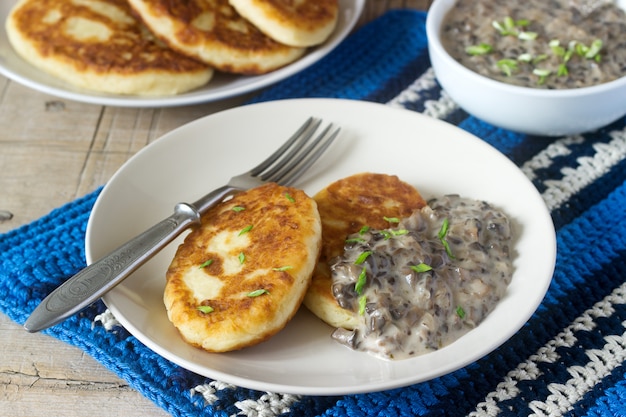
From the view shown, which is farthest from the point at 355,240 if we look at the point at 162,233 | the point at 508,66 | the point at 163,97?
the point at 163,97

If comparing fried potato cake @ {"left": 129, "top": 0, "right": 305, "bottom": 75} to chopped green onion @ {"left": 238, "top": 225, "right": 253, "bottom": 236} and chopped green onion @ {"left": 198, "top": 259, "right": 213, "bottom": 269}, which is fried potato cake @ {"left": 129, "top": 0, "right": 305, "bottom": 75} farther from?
chopped green onion @ {"left": 198, "top": 259, "right": 213, "bottom": 269}

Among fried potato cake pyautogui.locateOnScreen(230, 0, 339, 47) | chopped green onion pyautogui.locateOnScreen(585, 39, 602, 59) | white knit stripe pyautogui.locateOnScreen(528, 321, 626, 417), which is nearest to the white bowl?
chopped green onion pyautogui.locateOnScreen(585, 39, 602, 59)

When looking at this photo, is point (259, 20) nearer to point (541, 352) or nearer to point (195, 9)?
point (195, 9)

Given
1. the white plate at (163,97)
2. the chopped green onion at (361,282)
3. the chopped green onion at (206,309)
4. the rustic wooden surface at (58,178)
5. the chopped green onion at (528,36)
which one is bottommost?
Answer: the rustic wooden surface at (58,178)

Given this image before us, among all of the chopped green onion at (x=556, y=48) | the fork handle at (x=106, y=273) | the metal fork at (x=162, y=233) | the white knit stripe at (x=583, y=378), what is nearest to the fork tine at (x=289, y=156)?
the metal fork at (x=162, y=233)

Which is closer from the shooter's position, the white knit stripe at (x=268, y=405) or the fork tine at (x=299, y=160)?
the white knit stripe at (x=268, y=405)

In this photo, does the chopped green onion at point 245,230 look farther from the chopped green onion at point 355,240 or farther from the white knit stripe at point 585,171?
the white knit stripe at point 585,171

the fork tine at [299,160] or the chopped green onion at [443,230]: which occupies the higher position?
the chopped green onion at [443,230]
